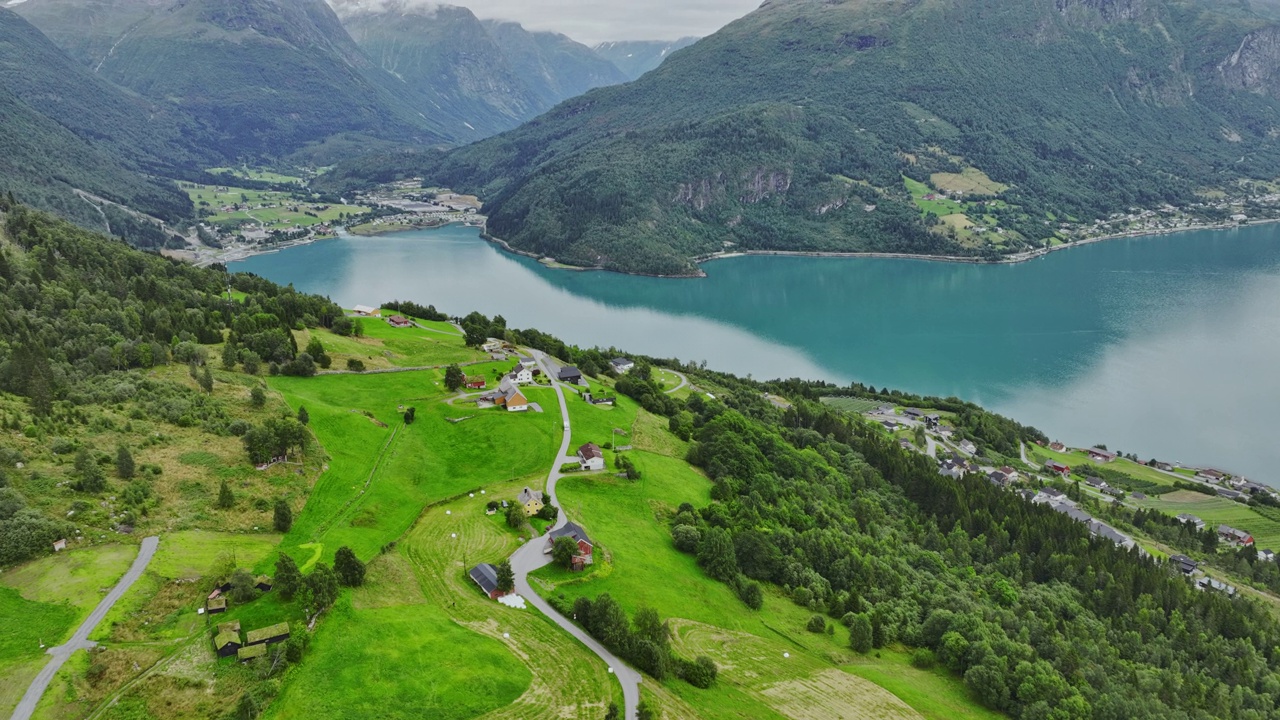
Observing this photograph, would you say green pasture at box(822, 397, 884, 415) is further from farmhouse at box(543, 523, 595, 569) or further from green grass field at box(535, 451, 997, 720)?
farmhouse at box(543, 523, 595, 569)

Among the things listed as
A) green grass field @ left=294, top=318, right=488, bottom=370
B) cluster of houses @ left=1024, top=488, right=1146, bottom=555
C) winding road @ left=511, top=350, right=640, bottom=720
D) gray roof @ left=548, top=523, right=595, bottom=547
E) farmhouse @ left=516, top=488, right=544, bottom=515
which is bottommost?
cluster of houses @ left=1024, top=488, right=1146, bottom=555

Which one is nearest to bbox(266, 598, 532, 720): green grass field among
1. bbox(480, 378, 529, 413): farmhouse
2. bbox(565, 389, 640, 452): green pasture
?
bbox(565, 389, 640, 452): green pasture

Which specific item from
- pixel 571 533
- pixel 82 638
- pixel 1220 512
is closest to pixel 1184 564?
pixel 1220 512

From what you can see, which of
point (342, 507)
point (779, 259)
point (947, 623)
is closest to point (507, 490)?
point (342, 507)

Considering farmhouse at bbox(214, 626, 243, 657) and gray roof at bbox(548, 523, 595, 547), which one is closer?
farmhouse at bbox(214, 626, 243, 657)

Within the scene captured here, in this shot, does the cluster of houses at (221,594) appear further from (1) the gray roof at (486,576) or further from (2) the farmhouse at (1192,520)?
(2) the farmhouse at (1192,520)

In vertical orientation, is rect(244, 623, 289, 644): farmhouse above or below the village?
above

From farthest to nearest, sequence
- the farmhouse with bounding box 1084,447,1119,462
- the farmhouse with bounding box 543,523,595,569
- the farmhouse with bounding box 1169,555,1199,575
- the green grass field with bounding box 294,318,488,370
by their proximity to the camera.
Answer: the farmhouse with bounding box 1084,447,1119,462
the green grass field with bounding box 294,318,488,370
the farmhouse with bounding box 1169,555,1199,575
the farmhouse with bounding box 543,523,595,569
